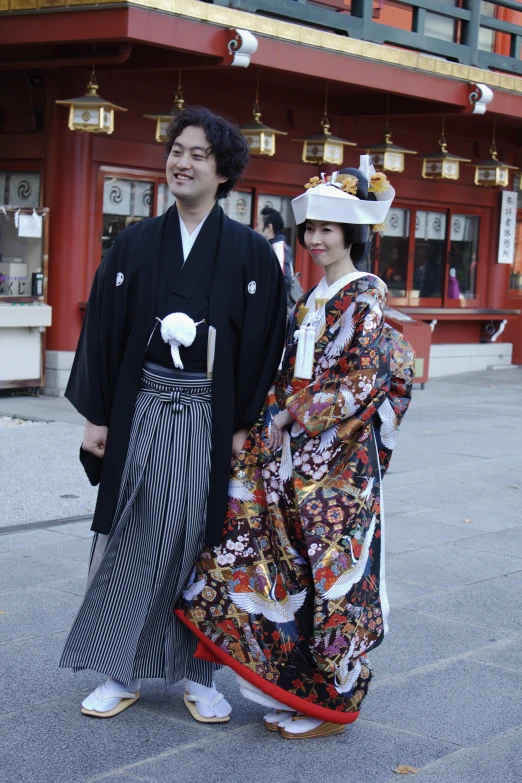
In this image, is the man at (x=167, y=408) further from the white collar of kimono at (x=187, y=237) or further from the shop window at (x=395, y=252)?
the shop window at (x=395, y=252)

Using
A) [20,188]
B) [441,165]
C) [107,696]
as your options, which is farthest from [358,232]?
[441,165]

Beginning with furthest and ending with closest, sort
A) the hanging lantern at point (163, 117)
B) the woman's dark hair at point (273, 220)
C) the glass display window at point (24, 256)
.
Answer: the glass display window at point (24, 256) < the hanging lantern at point (163, 117) < the woman's dark hair at point (273, 220)

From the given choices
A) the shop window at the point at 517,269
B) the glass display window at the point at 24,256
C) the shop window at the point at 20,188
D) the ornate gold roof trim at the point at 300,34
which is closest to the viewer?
the ornate gold roof trim at the point at 300,34

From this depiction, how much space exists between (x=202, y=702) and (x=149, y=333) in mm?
1139

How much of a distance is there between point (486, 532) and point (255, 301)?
2979mm

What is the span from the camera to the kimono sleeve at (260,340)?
10.9 feet

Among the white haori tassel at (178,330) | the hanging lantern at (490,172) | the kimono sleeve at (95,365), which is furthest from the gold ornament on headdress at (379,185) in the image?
the hanging lantern at (490,172)

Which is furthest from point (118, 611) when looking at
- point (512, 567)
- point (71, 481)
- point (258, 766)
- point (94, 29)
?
point (94, 29)

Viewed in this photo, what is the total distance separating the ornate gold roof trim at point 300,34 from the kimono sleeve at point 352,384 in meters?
5.91

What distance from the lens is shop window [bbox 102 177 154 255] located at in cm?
1024

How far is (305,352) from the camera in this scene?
3.19m

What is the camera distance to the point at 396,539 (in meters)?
5.60

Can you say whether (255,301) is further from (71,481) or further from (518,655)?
(71,481)

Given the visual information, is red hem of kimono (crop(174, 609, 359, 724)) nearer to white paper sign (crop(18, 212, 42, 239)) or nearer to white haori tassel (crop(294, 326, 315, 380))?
white haori tassel (crop(294, 326, 315, 380))
